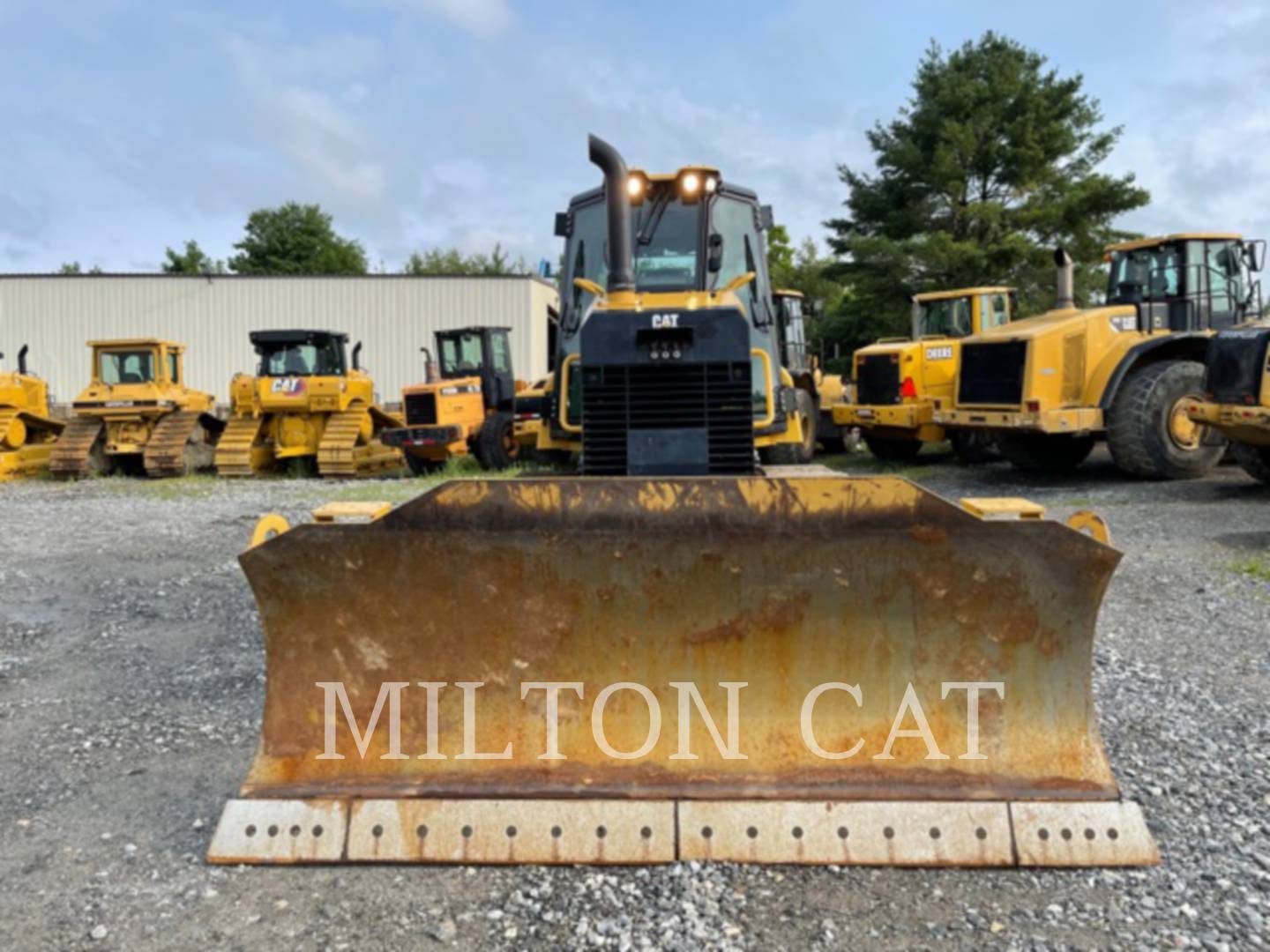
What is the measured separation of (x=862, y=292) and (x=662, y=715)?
24.7 meters

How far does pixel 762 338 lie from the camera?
5996 millimetres

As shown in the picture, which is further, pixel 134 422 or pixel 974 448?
pixel 134 422

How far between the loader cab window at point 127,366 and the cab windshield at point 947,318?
43.7 ft

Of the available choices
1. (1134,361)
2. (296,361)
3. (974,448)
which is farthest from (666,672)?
(296,361)

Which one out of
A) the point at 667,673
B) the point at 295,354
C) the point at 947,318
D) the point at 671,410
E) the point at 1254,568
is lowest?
the point at 1254,568

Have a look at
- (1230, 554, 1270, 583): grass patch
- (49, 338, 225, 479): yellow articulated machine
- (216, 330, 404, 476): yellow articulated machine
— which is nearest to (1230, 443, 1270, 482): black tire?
(1230, 554, 1270, 583): grass patch

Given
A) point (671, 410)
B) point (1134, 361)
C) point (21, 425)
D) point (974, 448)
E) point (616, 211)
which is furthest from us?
point (21, 425)

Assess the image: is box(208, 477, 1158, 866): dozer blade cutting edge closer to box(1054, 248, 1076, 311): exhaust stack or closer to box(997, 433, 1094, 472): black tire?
box(997, 433, 1094, 472): black tire

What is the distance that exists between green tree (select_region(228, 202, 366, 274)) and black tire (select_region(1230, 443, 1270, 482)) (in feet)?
175

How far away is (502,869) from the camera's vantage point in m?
2.83

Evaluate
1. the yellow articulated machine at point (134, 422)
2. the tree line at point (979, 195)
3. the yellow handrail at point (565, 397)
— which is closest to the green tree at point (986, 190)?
the tree line at point (979, 195)

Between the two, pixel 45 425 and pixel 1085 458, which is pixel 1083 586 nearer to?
pixel 1085 458

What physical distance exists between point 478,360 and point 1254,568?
12787 mm

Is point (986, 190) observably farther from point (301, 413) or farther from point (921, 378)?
point (301, 413)
